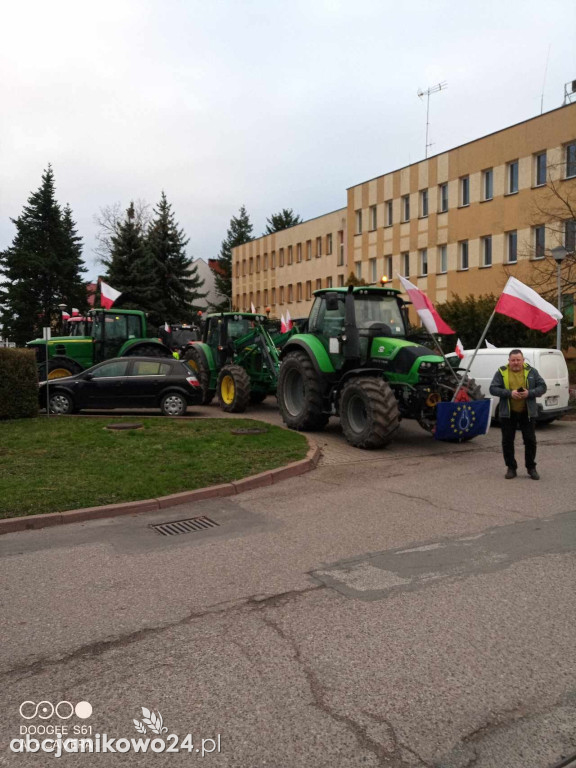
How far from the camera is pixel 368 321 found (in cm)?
1246

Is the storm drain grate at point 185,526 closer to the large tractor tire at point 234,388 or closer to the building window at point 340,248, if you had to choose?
the large tractor tire at point 234,388

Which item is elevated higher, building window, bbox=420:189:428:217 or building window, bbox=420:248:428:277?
building window, bbox=420:189:428:217

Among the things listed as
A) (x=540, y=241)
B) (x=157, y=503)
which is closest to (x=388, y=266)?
(x=540, y=241)

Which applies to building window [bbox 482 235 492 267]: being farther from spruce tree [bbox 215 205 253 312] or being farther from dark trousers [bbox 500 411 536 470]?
spruce tree [bbox 215 205 253 312]

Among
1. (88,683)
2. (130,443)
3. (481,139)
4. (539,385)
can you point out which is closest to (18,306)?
(481,139)

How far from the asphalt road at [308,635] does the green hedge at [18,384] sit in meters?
8.19

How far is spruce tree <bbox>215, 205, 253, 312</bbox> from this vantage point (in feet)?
277

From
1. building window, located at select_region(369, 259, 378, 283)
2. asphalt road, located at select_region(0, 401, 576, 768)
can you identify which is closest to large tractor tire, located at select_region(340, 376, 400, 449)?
asphalt road, located at select_region(0, 401, 576, 768)

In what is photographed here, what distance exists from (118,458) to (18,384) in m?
5.48

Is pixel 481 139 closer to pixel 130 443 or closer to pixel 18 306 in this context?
pixel 130 443

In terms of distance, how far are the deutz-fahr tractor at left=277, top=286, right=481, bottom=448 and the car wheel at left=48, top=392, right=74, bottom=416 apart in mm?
5512

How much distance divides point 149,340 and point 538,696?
63.7ft

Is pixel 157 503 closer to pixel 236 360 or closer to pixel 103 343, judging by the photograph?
pixel 236 360

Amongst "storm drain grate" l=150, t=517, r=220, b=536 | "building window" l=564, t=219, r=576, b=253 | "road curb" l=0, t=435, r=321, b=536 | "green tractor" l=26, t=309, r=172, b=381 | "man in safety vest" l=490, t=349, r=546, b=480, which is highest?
"building window" l=564, t=219, r=576, b=253
